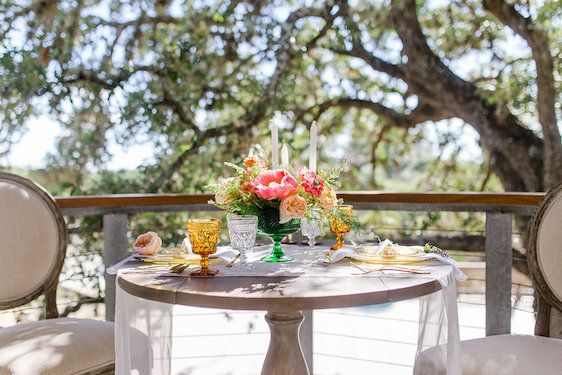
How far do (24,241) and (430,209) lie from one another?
168cm

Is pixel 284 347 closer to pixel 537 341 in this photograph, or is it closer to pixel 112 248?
pixel 537 341

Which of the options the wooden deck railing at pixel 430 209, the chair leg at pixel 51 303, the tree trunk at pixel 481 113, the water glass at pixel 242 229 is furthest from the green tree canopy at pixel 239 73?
the water glass at pixel 242 229

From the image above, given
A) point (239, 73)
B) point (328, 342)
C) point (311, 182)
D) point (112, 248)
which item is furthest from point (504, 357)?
point (239, 73)

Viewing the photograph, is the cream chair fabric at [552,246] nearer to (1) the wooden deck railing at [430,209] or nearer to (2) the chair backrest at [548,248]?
(2) the chair backrest at [548,248]

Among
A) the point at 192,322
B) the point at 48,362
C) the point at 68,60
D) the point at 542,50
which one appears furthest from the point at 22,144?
the point at 542,50

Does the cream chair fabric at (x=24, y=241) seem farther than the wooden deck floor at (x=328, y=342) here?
No

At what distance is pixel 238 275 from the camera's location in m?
1.56

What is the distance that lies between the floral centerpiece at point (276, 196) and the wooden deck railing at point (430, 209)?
2.93 feet

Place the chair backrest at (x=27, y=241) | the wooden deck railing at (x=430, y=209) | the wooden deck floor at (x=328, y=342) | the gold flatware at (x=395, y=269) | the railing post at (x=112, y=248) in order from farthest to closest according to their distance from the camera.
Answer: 1. the wooden deck floor at (x=328, y=342)
2. the railing post at (x=112, y=248)
3. the wooden deck railing at (x=430, y=209)
4. the chair backrest at (x=27, y=241)
5. the gold flatware at (x=395, y=269)

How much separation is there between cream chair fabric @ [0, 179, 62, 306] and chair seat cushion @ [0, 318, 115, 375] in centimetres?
20

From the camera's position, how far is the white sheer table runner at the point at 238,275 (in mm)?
1603

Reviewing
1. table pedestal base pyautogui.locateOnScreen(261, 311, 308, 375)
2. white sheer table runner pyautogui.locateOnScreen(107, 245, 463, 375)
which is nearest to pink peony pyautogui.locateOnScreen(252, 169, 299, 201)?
white sheer table runner pyautogui.locateOnScreen(107, 245, 463, 375)

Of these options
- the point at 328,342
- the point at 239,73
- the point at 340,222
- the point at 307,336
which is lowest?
the point at 328,342

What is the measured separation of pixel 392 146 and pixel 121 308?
5.68 metres
